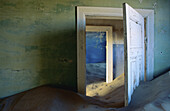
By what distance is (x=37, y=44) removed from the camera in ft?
9.22

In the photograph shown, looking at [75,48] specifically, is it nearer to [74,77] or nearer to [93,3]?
[74,77]

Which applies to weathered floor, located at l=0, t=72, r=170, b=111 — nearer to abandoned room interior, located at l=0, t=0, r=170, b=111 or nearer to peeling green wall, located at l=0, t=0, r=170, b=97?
abandoned room interior, located at l=0, t=0, r=170, b=111

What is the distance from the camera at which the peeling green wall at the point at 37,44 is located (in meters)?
2.74

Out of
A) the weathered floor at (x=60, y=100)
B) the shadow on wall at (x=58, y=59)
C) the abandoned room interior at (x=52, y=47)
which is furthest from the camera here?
the shadow on wall at (x=58, y=59)

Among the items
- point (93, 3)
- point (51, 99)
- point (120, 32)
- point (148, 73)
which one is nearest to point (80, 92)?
point (51, 99)

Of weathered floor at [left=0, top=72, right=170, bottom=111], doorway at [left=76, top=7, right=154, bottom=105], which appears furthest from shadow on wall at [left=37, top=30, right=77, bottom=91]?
weathered floor at [left=0, top=72, right=170, bottom=111]

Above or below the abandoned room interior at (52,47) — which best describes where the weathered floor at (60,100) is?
below

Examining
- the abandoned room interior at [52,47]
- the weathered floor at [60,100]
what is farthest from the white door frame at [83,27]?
the weathered floor at [60,100]

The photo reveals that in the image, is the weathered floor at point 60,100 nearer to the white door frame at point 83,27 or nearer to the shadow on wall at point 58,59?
the shadow on wall at point 58,59

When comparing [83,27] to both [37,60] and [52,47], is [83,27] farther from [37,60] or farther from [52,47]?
[37,60]

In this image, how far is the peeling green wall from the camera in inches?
108

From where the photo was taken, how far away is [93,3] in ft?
9.72

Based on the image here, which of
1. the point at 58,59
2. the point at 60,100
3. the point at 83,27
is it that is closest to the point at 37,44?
the point at 58,59

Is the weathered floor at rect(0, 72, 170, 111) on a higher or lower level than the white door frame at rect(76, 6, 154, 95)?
lower
